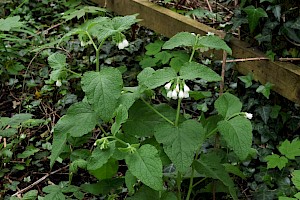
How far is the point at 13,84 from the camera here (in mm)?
3795

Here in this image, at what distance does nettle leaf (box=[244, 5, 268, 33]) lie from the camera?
2.88 m

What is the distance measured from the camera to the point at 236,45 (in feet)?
10.2

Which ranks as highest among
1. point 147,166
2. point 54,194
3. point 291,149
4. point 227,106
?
point 227,106

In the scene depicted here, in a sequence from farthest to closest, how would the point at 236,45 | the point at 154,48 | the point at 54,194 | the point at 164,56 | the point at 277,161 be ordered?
1. the point at 154,48
2. the point at 164,56
3. the point at 236,45
4. the point at 277,161
5. the point at 54,194

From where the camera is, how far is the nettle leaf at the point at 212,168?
2.19m

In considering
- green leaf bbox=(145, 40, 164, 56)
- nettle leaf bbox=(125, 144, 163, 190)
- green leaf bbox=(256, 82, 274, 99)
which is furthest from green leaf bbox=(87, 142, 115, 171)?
green leaf bbox=(145, 40, 164, 56)

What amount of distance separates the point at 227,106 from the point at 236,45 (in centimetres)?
103

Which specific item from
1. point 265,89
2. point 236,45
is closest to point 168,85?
point 265,89

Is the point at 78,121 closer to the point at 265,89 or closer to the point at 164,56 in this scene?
the point at 265,89

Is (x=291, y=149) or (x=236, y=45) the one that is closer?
(x=291, y=149)

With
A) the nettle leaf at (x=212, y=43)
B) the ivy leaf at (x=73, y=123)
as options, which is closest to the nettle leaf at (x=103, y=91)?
the ivy leaf at (x=73, y=123)

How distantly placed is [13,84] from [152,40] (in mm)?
1131

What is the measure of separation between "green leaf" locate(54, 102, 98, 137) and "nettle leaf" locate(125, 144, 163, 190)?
0.24 m

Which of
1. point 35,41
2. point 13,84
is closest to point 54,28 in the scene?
point 35,41
